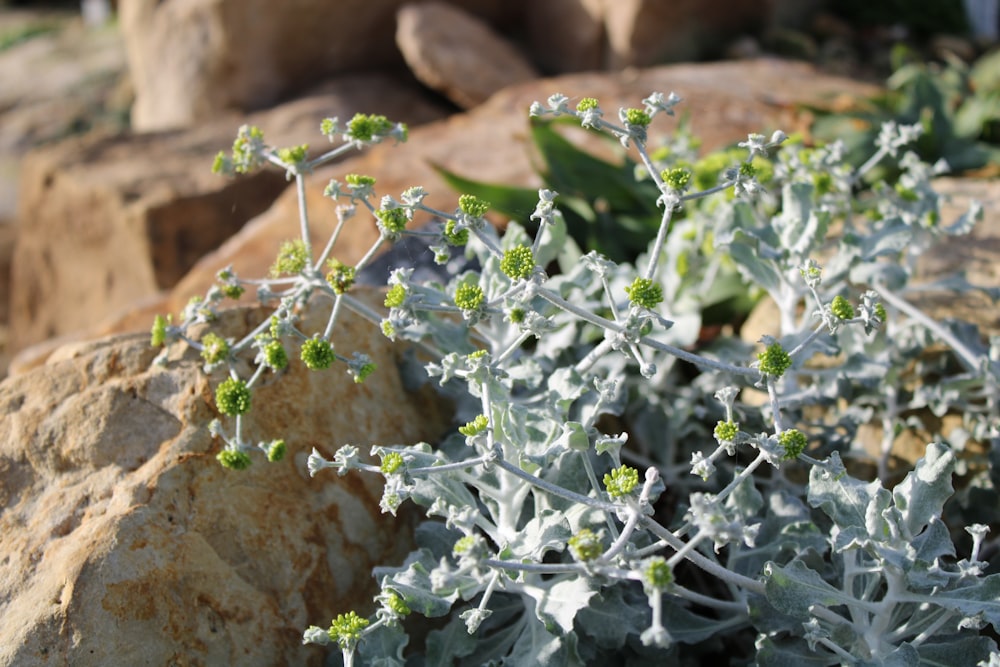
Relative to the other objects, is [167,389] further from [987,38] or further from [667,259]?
[987,38]

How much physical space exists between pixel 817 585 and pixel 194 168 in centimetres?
529

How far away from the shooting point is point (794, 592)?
75.7 inches

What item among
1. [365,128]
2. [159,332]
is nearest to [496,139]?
[365,128]

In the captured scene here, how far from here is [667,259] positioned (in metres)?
3.22

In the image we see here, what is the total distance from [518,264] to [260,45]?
6276 mm

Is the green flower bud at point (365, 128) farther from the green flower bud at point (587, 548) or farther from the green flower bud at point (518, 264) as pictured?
the green flower bud at point (587, 548)

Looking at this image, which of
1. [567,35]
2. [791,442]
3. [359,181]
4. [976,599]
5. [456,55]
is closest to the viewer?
[791,442]

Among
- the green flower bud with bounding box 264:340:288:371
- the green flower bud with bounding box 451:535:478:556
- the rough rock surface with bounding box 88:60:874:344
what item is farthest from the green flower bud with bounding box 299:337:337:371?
the rough rock surface with bounding box 88:60:874:344

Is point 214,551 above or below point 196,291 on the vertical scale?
above

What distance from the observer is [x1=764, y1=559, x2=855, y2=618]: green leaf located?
6.28 ft

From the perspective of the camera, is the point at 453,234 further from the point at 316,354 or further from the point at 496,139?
the point at 496,139

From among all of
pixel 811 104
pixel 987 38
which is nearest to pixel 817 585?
pixel 811 104

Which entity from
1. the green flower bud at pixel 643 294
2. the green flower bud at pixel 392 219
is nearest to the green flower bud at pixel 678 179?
the green flower bud at pixel 643 294

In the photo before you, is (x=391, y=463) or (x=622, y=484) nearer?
(x=622, y=484)
